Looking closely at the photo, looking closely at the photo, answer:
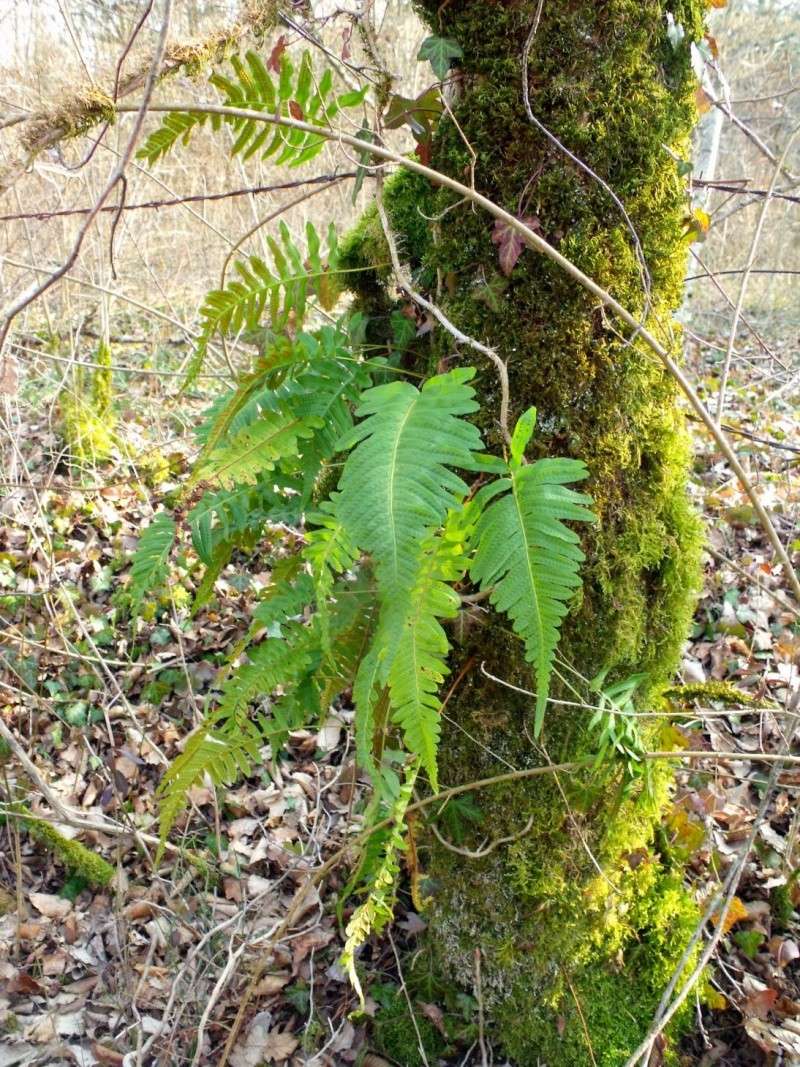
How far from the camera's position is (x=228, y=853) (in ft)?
9.19

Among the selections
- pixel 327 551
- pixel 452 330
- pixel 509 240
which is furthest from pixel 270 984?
pixel 509 240

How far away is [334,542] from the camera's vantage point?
1.49 meters

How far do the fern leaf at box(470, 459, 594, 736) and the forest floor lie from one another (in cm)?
72

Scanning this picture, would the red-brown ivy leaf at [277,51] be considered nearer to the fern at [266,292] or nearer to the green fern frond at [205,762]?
the fern at [266,292]

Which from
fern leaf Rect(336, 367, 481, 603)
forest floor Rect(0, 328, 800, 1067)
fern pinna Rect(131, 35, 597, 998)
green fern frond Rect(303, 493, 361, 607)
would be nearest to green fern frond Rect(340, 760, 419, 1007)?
fern pinna Rect(131, 35, 597, 998)

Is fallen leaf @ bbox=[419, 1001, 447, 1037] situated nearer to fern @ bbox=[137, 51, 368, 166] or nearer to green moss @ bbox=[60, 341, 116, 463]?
fern @ bbox=[137, 51, 368, 166]

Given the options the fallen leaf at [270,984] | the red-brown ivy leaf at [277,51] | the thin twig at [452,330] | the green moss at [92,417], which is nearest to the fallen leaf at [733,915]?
the fallen leaf at [270,984]

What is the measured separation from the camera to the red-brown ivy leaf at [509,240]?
1743mm

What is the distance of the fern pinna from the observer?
1.36 metres

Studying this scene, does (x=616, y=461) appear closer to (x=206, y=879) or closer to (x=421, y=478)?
(x=421, y=478)

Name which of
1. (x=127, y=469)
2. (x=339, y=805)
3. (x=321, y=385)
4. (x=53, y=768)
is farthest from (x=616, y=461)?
(x=127, y=469)

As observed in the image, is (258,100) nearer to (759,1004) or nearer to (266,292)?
(266,292)

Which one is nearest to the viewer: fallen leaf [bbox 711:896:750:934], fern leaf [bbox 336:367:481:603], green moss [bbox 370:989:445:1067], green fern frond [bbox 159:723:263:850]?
fern leaf [bbox 336:367:481:603]

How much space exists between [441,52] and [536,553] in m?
1.16
